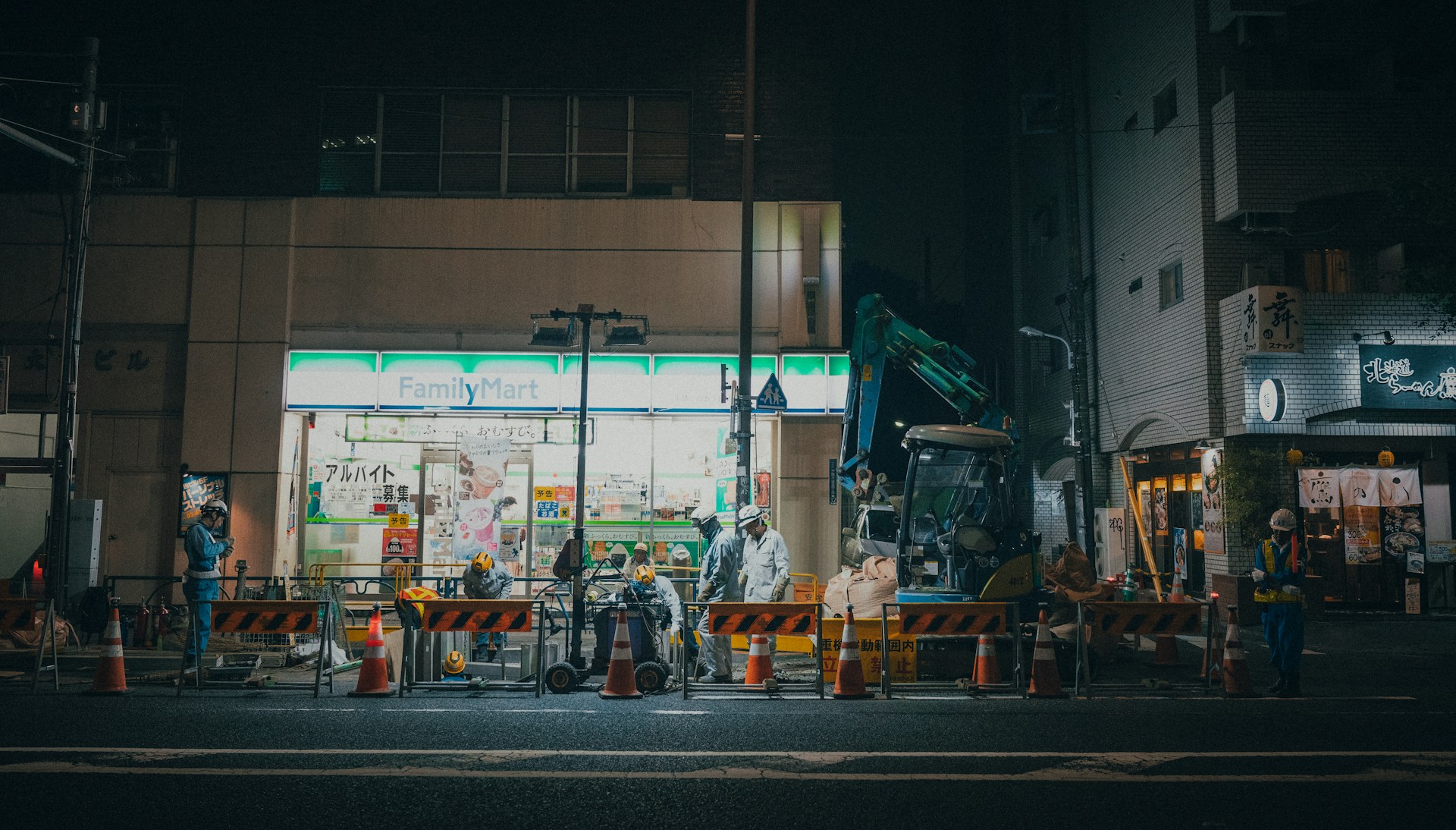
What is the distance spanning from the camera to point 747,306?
49.2 ft

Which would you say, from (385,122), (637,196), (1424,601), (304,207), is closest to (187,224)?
(304,207)

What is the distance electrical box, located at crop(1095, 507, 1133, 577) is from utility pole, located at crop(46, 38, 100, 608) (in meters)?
Result: 19.0

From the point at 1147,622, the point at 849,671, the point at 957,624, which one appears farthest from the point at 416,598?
the point at 1147,622

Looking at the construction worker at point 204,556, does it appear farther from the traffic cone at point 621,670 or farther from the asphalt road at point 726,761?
the traffic cone at point 621,670

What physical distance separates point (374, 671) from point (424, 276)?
10.2 meters

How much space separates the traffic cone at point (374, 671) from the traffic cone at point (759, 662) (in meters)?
3.72

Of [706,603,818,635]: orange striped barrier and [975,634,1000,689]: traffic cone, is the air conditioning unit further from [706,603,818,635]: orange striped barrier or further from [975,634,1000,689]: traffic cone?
[706,603,818,635]: orange striped barrier

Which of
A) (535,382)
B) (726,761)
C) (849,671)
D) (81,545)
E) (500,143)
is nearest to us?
(726,761)

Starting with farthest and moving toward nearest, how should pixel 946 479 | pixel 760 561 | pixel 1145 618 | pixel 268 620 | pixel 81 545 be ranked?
pixel 81 545, pixel 946 479, pixel 760 561, pixel 268 620, pixel 1145 618

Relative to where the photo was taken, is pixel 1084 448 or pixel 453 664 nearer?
pixel 453 664

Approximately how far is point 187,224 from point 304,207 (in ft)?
7.31

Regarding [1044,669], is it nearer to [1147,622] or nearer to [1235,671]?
[1147,622]

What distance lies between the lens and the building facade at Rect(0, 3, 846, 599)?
59.2ft

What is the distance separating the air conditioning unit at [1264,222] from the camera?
1869 cm
